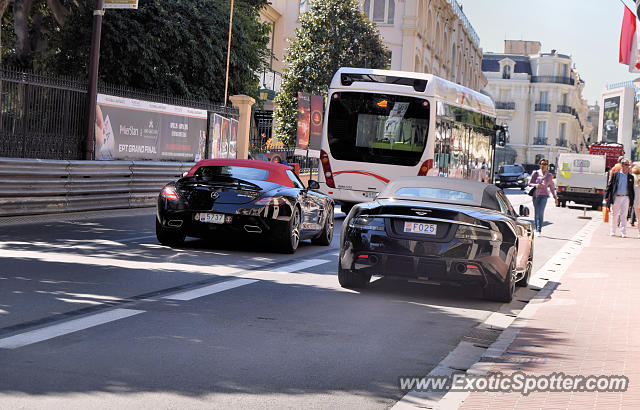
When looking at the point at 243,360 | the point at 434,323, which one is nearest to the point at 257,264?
the point at 434,323

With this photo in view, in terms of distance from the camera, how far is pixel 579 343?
7.93 meters

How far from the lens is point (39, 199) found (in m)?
18.2

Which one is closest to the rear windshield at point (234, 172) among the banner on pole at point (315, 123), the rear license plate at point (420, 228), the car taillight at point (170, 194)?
the car taillight at point (170, 194)

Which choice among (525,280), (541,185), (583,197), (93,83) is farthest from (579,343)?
(583,197)

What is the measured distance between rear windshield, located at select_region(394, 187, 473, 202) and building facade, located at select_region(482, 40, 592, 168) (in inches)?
4391

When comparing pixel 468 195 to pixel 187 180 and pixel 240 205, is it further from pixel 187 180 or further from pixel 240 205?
pixel 187 180

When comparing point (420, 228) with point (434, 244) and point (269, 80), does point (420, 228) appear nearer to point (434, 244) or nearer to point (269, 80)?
point (434, 244)

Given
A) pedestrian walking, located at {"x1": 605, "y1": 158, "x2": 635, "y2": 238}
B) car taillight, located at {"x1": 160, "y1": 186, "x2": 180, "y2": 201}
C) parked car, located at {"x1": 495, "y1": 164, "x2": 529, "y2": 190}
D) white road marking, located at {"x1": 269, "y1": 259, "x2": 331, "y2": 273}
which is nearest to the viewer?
white road marking, located at {"x1": 269, "y1": 259, "x2": 331, "y2": 273}

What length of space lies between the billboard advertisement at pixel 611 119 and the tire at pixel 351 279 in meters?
154

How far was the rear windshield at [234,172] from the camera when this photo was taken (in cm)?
1426

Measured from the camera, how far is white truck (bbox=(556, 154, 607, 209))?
41750 millimetres

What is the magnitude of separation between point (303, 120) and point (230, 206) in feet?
59.0

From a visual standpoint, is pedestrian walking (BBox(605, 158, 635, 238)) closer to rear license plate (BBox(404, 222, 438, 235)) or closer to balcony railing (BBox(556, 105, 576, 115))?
rear license plate (BBox(404, 222, 438, 235))

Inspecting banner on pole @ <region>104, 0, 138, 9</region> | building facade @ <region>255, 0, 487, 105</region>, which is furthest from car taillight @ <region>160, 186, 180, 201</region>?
building facade @ <region>255, 0, 487, 105</region>
